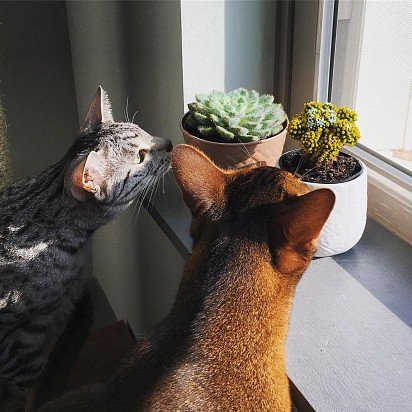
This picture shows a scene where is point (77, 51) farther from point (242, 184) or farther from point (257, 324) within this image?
point (257, 324)

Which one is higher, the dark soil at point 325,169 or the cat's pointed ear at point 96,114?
the cat's pointed ear at point 96,114

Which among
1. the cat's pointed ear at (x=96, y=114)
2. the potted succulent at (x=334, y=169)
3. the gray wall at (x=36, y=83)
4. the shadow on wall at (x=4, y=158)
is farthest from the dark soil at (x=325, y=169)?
the gray wall at (x=36, y=83)

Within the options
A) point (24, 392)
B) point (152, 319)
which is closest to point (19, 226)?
point (24, 392)

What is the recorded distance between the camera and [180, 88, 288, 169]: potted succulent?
0.89 metres

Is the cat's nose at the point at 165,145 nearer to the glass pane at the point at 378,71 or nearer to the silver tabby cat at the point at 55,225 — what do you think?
the silver tabby cat at the point at 55,225

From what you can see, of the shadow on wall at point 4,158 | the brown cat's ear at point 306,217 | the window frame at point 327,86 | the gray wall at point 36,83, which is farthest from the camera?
the gray wall at point 36,83

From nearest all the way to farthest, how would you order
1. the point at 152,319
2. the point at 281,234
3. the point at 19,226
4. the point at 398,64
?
1. the point at 281,234
2. the point at 398,64
3. the point at 19,226
4. the point at 152,319

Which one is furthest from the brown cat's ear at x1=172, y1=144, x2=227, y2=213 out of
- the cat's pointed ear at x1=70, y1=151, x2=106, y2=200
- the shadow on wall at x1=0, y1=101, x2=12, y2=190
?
the shadow on wall at x1=0, y1=101, x2=12, y2=190

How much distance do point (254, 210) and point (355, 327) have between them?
23 centimetres

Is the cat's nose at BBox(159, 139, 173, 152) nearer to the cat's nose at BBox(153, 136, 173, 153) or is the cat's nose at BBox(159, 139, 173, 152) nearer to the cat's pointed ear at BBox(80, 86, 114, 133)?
the cat's nose at BBox(153, 136, 173, 153)

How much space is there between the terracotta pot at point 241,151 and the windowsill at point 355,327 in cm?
14

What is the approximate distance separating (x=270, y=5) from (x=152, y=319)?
825mm

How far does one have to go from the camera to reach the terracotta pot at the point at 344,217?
0.82 m

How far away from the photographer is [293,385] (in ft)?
2.33
